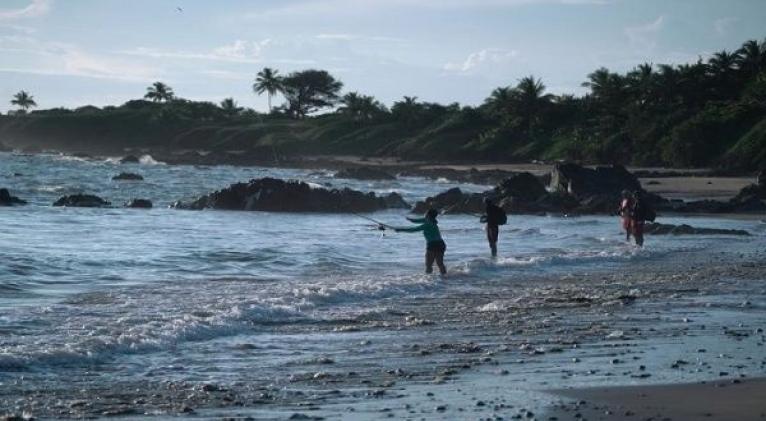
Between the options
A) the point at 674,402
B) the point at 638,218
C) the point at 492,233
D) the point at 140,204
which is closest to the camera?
the point at 674,402

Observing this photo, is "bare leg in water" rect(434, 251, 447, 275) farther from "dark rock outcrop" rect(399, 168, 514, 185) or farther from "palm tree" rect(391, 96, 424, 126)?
"palm tree" rect(391, 96, 424, 126)

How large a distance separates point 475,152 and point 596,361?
6839 cm

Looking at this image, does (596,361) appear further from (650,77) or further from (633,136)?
(650,77)

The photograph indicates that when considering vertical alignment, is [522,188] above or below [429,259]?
above

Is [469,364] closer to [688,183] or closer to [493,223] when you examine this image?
[493,223]

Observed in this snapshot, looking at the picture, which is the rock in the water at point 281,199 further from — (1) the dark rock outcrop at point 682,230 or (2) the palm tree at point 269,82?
(2) the palm tree at point 269,82

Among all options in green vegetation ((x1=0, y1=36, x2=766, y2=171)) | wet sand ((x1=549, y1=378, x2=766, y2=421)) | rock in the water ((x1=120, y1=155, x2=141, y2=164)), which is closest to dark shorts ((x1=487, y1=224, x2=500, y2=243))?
wet sand ((x1=549, y1=378, x2=766, y2=421))

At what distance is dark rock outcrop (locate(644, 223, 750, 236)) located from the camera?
2725 cm

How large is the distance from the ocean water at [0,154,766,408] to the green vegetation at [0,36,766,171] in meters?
27.8

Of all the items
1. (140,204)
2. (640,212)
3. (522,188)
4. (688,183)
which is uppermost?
(688,183)

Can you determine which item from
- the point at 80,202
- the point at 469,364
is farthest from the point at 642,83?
the point at 469,364

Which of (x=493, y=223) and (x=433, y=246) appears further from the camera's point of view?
(x=493, y=223)

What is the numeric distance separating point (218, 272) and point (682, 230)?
13.3 meters

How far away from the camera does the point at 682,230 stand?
27484 millimetres
